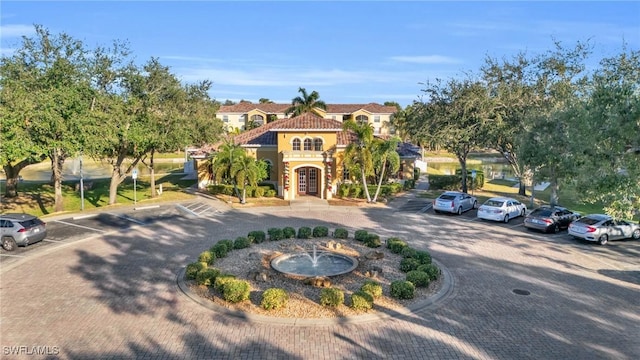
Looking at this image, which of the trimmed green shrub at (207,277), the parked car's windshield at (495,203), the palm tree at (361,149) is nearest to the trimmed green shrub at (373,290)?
the trimmed green shrub at (207,277)

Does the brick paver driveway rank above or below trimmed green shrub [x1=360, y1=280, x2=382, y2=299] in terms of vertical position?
below

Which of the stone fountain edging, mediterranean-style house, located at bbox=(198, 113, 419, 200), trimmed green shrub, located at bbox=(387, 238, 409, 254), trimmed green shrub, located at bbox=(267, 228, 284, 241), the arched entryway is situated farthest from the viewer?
the arched entryway

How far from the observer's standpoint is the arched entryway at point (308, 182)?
36.3m

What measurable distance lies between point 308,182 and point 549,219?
19503 millimetres

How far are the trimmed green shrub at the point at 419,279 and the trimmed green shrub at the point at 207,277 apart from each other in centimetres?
683

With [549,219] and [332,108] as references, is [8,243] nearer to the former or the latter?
[549,219]

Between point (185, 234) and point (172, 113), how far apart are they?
495 inches

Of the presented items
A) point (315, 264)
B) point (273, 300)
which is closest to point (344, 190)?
point (315, 264)

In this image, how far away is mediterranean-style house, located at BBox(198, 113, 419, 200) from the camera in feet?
112

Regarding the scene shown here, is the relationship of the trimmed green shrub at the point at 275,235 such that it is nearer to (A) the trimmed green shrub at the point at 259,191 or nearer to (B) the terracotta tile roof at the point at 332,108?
(A) the trimmed green shrub at the point at 259,191

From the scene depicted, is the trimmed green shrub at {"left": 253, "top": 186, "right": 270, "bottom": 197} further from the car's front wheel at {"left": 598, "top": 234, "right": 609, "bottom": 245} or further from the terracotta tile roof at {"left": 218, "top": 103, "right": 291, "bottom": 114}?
the terracotta tile roof at {"left": 218, "top": 103, "right": 291, "bottom": 114}

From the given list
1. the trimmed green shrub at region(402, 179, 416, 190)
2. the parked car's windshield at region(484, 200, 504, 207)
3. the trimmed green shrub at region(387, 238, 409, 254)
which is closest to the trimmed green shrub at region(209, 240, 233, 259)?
the trimmed green shrub at region(387, 238, 409, 254)

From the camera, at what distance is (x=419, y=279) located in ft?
47.2

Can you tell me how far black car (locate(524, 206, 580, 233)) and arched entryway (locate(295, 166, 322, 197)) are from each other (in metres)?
17.6
